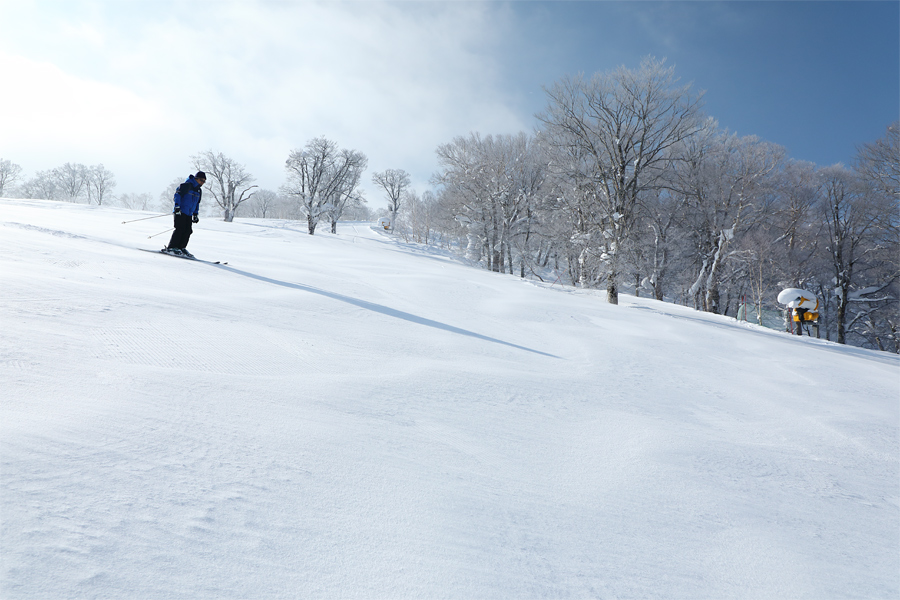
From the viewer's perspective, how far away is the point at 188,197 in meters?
7.74

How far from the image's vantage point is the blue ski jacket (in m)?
7.65

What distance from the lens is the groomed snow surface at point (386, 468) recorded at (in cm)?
126

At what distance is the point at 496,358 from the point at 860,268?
35560mm

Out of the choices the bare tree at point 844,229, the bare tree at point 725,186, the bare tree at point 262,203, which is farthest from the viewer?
the bare tree at point 262,203

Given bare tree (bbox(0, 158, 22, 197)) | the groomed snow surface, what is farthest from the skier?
bare tree (bbox(0, 158, 22, 197))

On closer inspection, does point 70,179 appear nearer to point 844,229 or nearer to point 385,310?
point 385,310

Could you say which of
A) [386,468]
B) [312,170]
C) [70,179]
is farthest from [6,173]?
[386,468]

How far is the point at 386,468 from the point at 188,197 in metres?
8.08

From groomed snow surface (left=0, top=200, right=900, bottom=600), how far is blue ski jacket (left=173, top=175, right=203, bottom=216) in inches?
145

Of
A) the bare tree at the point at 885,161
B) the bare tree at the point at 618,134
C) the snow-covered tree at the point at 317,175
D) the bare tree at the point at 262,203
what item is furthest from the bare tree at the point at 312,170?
the bare tree at the point at 262,203

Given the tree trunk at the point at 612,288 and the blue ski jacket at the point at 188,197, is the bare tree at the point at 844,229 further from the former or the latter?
the blue ski jacket at the point at 188,197

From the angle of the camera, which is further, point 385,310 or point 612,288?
point 612,288

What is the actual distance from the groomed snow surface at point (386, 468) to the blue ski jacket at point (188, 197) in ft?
12.1

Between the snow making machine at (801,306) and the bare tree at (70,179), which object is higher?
the bare tree at (70,179)
